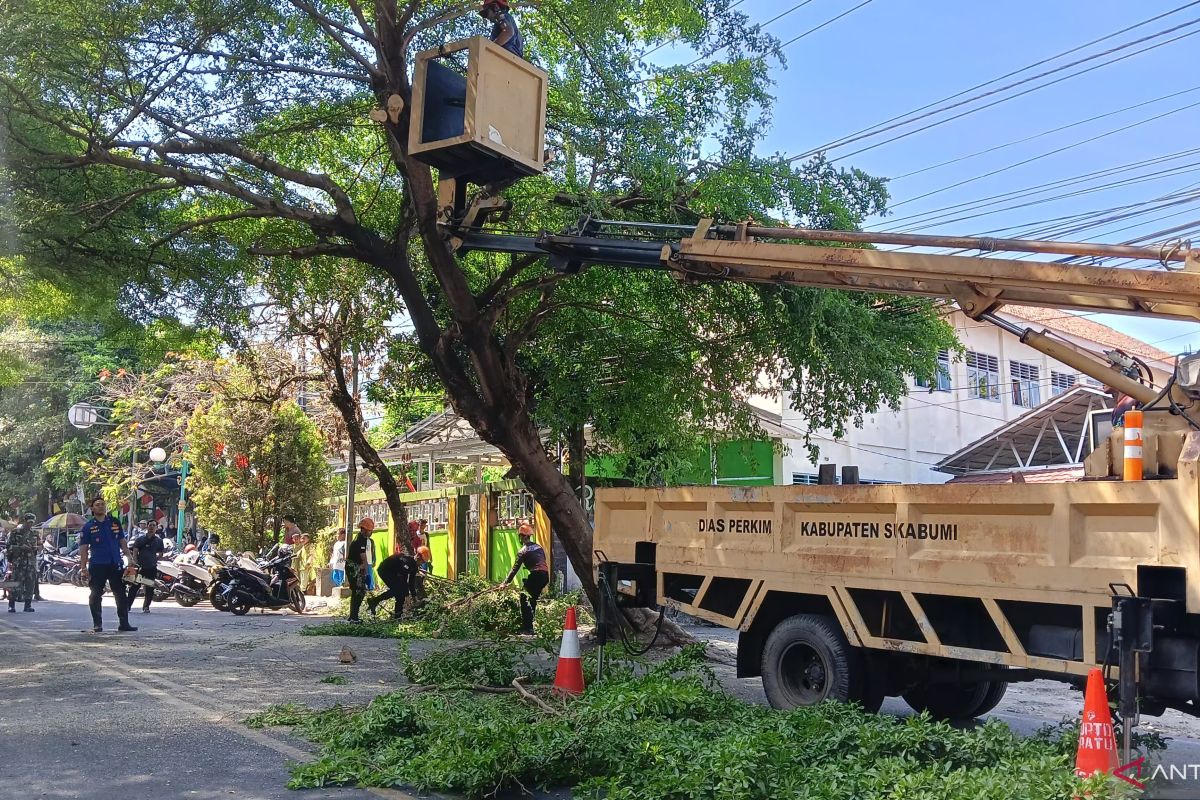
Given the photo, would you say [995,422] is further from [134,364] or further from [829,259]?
[134,364]

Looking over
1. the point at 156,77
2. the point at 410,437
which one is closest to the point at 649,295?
the point at 156,77

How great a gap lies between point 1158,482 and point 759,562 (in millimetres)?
3168

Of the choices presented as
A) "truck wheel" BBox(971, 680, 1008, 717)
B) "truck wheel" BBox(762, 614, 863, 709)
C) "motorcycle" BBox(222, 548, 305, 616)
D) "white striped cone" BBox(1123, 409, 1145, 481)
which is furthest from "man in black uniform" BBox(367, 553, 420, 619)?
"white striped cone" BBox(1123, 409, 1145, 481)

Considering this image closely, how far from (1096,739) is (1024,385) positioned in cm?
2688

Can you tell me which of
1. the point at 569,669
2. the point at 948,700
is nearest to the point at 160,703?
the point at 569,669

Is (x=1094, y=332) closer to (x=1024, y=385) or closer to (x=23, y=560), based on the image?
(x=1024, y=385)

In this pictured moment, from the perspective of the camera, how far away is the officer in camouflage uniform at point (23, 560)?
775 inches

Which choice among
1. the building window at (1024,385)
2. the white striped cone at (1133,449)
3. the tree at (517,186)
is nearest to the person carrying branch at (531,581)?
the tree at (517,186)

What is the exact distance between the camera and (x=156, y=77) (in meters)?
11.5

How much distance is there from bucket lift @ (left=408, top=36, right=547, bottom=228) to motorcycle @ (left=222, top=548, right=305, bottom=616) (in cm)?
1343

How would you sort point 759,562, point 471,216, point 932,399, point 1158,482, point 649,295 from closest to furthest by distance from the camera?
point 1158,482
point 759,562
point 471,216
point 649,295
point 932,399

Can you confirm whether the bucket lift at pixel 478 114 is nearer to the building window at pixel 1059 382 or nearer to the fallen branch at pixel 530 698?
the fallen branch at pixel 530 698

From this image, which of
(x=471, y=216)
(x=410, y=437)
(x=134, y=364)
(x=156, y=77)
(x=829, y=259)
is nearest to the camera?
(x=829, y=259)

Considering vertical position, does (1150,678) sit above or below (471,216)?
below
